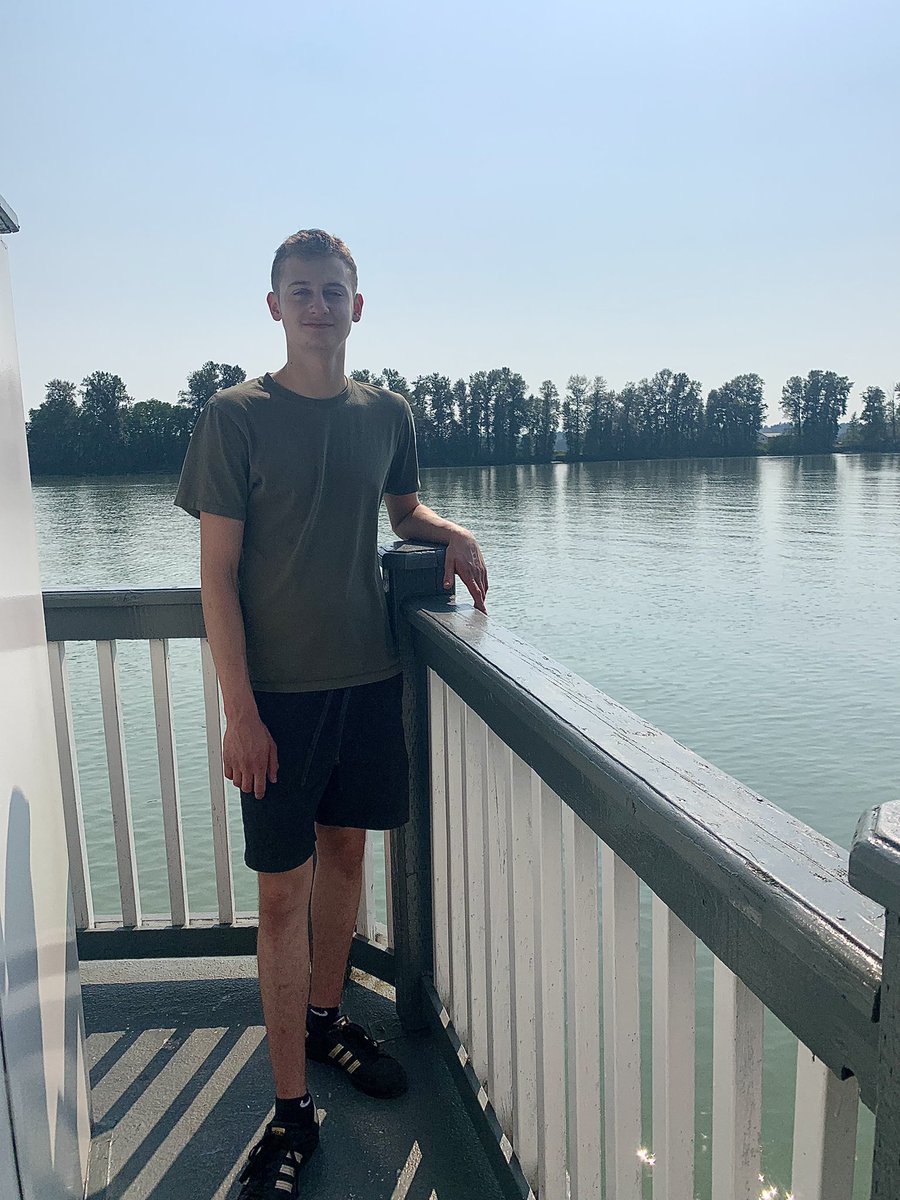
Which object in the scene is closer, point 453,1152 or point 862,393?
point 453,1152

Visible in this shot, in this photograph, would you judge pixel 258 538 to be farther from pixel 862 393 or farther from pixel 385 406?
pixel 862 393

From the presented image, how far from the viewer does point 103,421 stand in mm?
60875

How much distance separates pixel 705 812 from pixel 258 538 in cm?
114

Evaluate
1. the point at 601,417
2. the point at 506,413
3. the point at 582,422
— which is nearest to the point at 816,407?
the point at 601,417

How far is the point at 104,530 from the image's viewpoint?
107ft

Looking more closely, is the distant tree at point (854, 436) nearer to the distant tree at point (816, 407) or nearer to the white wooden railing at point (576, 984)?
the distant tree at point (816, 407)

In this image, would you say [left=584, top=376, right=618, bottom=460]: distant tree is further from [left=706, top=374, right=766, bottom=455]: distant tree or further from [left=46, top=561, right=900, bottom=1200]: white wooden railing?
[left=46, top=561, right=900, bottom=1200]: white wooden railing

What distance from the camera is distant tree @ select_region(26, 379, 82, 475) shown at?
58656mm

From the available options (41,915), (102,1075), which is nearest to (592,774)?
(41,915)

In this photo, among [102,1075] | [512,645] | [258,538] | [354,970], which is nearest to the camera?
[512,645]

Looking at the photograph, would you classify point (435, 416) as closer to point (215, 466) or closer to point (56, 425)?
point (56, 425)

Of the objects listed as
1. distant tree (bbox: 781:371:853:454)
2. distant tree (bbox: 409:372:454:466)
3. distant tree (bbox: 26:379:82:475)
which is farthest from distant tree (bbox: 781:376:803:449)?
distant tree (bbox: 26:379:82:475)

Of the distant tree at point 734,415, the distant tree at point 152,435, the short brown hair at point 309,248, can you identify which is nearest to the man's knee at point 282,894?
the short brown hair at point 309,248

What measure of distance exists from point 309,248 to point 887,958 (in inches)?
62.4
